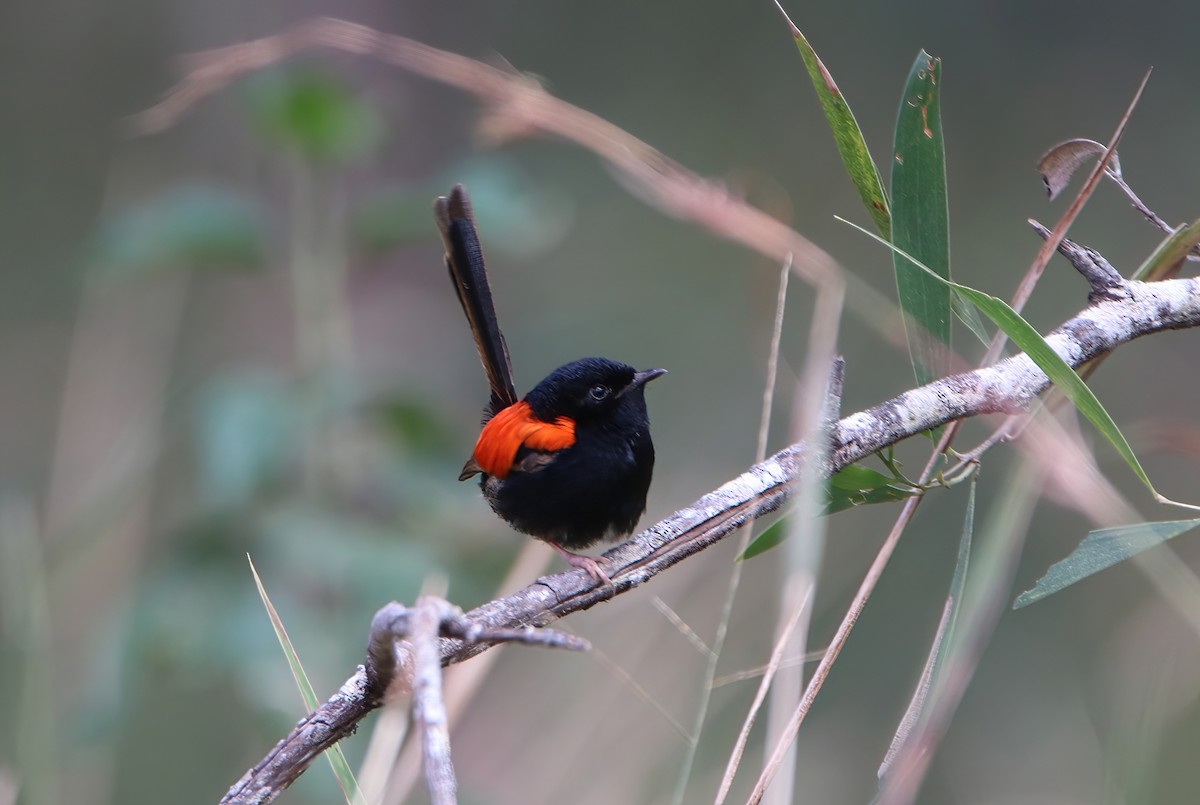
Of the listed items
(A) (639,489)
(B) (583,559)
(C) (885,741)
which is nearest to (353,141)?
(A) (639,489)

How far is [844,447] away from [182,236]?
2.22 meters

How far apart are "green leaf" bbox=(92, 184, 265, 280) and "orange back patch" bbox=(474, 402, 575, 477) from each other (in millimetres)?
1029

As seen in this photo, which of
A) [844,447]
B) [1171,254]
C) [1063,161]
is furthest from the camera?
[1063,161]

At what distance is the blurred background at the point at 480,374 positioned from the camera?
2.88 meters

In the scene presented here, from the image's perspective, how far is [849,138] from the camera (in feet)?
5.70

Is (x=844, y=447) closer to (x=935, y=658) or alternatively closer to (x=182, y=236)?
(x=935, y=658)

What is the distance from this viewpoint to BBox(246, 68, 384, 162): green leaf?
3.24 metres

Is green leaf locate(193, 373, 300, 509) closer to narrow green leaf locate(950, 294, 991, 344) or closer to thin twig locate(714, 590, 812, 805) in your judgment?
thin twig locate(714, 590, 812, 805)

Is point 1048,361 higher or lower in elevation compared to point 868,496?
higher

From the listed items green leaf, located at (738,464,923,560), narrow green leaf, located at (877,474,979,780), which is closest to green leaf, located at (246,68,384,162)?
green leaf, located at (738,464,923,560)

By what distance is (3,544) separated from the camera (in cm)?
243

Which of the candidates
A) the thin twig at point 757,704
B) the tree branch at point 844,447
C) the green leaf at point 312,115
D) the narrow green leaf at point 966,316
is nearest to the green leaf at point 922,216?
the narrow green leaf at point 966,316

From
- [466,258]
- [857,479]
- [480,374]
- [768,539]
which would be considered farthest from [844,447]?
[480,374]

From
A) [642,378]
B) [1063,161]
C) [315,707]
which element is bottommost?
[315,707]
